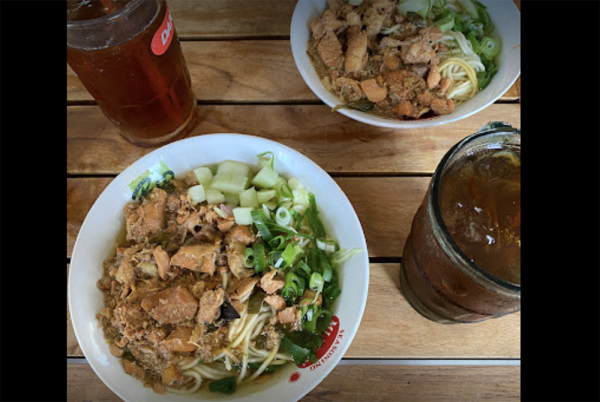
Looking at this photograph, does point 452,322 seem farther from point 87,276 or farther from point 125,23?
point 125,23

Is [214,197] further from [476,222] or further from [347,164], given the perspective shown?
[476,222]

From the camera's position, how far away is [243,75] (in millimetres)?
1776

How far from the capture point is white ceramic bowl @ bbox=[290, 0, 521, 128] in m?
1.48

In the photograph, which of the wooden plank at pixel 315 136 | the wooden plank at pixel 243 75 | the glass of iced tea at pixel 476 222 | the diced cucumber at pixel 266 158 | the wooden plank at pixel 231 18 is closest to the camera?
the glass of iced tea at pixel 476 222

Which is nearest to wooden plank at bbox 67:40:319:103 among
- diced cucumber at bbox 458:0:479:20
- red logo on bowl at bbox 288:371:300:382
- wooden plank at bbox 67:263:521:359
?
diced cucumber at bbox 458:0:479:20

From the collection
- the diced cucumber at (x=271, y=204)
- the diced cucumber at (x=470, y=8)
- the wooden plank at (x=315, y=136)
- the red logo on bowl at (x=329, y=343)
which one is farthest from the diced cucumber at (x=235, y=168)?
the diced cucumber at (x=470, y=8)

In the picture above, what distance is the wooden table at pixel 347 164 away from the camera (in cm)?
133

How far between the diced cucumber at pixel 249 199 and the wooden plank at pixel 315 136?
1.12ft


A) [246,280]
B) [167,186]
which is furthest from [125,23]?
[246,280]

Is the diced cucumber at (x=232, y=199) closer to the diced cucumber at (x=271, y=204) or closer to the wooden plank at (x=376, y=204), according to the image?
the diced cucumber at (x=271, y=204)

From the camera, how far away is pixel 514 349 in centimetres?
135

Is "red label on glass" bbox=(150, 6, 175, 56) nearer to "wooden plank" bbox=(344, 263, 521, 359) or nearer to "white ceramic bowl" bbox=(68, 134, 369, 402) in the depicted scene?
"white ceramic bowl" bbox=(68, 134, 369, 402)
